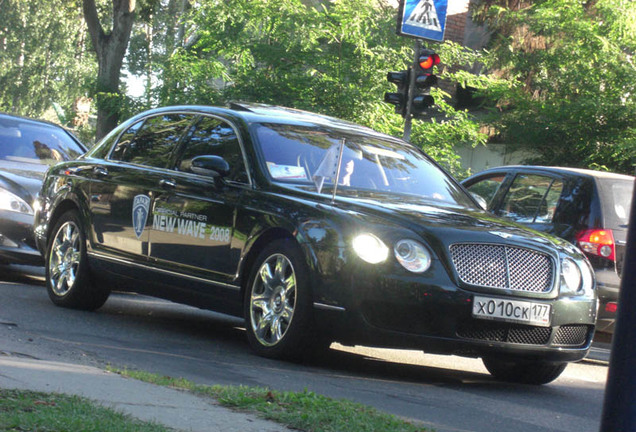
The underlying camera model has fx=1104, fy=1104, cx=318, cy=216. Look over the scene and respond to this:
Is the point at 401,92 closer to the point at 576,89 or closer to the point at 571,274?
the point at 576,89

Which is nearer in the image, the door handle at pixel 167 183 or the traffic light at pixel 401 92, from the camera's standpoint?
the door handle at pixel 167 183

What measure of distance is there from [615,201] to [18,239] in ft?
18.5

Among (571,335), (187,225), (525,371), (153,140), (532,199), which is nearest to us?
(571,335)

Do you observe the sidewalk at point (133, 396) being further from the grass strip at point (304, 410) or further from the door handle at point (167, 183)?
the door handle at point (167, 183)

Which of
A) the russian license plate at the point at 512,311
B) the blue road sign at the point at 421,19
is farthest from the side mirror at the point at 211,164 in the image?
the blue road sign at the point at 421,19

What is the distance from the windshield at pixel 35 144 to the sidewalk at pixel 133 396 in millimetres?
6613

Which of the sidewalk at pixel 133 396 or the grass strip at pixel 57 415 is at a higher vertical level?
the grass strip at pixel 57 415

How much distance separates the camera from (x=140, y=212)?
838cm

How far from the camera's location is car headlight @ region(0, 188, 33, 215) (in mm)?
10680

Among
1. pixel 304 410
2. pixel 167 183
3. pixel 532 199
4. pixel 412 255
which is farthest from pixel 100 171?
pixel 304 410

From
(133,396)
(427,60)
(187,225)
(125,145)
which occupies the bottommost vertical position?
(133,396)

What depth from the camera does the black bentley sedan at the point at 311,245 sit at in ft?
21.4

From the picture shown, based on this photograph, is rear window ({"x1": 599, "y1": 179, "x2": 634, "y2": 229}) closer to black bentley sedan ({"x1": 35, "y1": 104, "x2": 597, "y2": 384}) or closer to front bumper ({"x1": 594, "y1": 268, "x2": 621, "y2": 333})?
front bumper ({"x1": 594, "y1": 268, "x2": 621, "y2": 333})

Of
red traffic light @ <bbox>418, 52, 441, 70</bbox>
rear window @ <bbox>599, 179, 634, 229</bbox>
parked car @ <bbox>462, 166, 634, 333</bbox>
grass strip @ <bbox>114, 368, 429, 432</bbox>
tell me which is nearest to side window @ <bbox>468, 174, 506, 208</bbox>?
parked car @ <bbox>462, 166, 634, 333</bbox>
